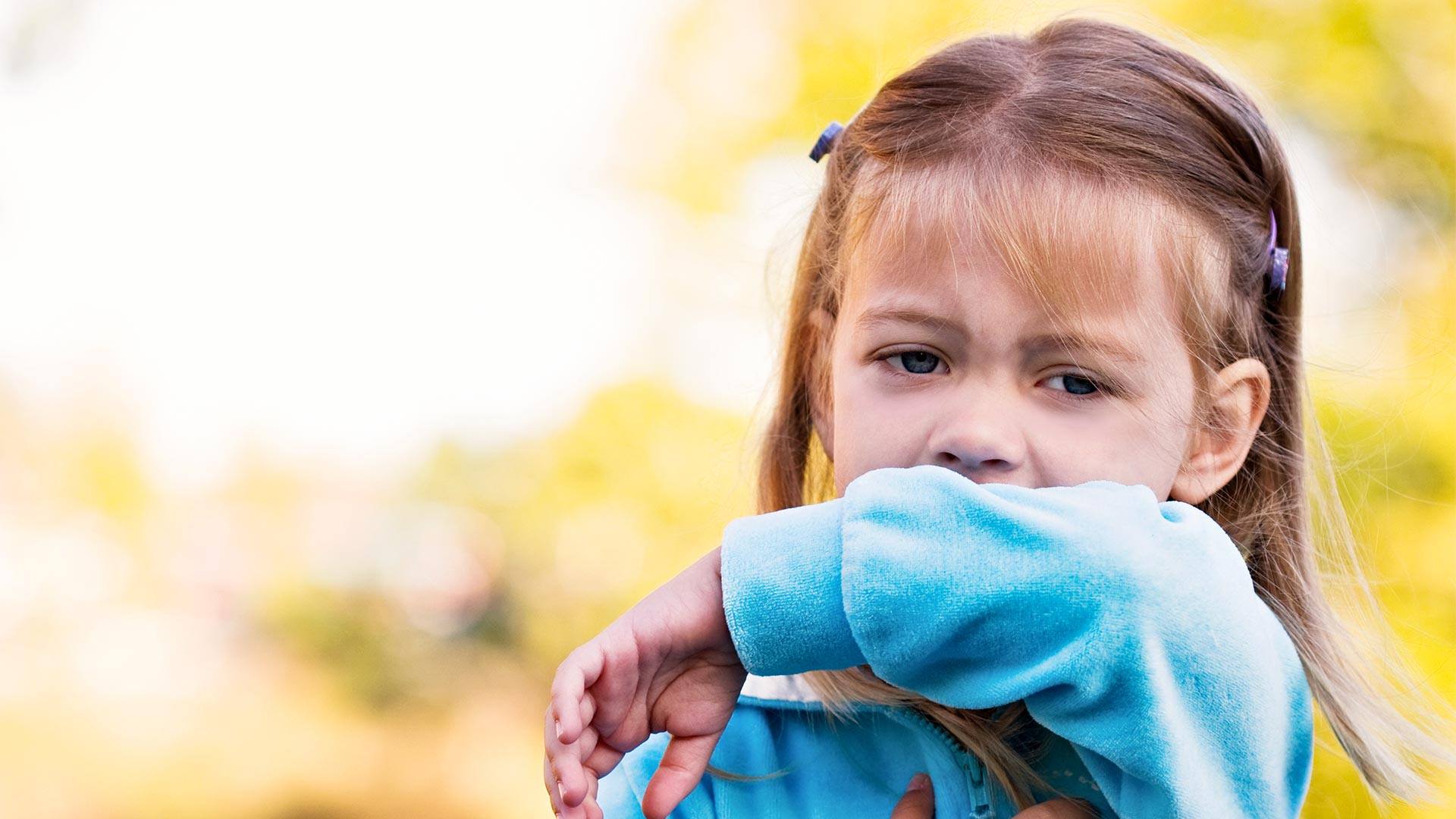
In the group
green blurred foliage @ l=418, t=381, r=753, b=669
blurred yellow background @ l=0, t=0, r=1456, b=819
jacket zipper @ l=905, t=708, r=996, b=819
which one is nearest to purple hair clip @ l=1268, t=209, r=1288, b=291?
jacket zipper @ l=905, t=708, r=996, b=819

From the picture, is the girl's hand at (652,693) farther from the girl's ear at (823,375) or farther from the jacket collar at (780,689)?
the girl's ear at (823,375)

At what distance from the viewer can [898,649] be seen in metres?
1.17

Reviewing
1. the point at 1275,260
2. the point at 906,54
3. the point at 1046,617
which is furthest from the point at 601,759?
the point at 906,54

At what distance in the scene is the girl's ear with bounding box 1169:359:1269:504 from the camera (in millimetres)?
1610

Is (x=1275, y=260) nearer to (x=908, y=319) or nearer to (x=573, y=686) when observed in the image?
(x=908, y=319)

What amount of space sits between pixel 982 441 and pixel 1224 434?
42 centimetres

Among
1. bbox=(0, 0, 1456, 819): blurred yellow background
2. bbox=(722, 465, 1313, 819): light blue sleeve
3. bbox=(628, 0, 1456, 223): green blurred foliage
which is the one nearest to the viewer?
bbox=(722, 465, 1313, 819): light blue sleeve

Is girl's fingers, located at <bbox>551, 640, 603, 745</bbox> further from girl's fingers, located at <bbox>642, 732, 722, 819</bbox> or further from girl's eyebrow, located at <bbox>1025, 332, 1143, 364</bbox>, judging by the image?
girl's eyebrow, located at <bbox>1025, 332, 1143, 364</bbox>

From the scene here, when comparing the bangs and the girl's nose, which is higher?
the bangs

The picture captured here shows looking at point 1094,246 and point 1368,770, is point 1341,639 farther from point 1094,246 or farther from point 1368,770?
point 1094,246

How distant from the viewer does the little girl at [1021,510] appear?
117 centimetres

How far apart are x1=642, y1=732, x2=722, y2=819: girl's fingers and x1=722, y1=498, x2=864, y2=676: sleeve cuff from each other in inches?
4.8

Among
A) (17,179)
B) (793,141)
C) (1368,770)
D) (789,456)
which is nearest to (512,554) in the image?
(793,141)

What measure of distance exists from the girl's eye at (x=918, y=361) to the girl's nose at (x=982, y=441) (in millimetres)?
74
